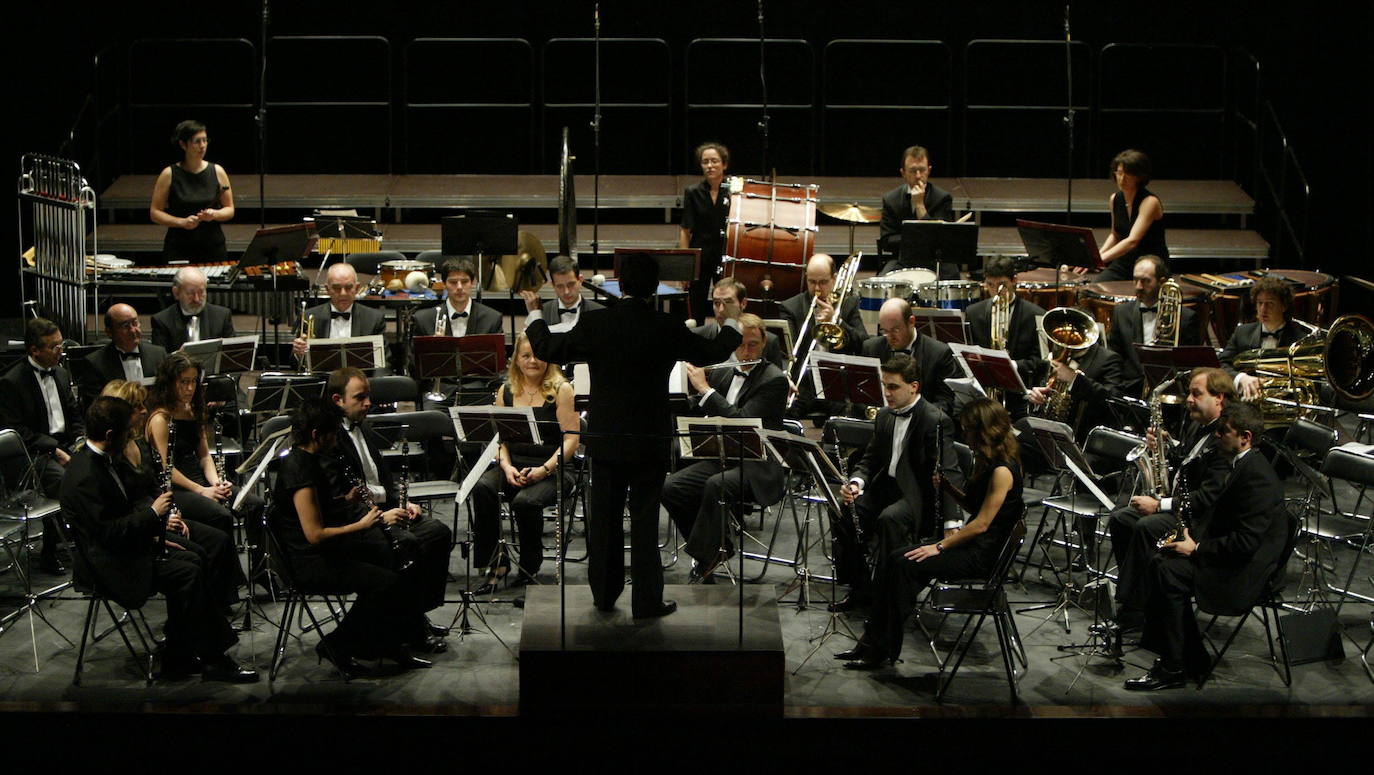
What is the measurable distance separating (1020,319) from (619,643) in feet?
13.0

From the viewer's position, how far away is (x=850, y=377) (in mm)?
7270

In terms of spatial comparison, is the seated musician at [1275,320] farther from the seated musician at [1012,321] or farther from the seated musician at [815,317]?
the seated musician at [815,317]

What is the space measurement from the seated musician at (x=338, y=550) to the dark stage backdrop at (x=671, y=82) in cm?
662

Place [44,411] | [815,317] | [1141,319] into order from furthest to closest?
[815,317] → [1141,319] → [44,411]

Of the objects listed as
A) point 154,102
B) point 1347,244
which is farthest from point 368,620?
point 1347,244

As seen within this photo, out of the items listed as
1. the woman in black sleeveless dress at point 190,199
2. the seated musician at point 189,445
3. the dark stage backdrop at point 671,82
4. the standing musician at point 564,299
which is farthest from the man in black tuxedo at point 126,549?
the dark stage backdrop at point 671,82

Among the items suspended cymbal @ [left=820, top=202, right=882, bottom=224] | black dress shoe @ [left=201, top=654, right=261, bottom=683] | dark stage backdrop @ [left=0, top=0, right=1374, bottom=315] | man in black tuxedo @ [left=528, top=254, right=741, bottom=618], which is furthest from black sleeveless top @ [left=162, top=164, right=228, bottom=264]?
man in black tuxedo @ [left=528, top=254, right=741, bottom=618]

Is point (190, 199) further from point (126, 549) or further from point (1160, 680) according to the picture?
point (1160, 680)

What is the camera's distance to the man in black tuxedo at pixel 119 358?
26.2 ft

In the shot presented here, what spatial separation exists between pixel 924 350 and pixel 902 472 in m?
1.44

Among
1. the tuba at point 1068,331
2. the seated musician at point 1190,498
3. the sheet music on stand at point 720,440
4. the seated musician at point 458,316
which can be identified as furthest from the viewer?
→ the seated musician at point 458,316

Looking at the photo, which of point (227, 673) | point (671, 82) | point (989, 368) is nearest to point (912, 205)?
point (671, 82)

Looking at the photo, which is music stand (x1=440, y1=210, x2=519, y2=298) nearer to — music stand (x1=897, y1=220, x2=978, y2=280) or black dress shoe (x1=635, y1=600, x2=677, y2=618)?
music stand (x1=897, y1=220, x2=978, y2=280)

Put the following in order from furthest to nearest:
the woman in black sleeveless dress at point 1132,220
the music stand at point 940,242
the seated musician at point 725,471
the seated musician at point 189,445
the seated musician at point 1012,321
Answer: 1. the woman in black sleeveless dress at point 1132,220
2. the music stand at point 940,242
3. the seated musician at point 1012,321
4. the seated musician at point 725,471
5. the seated musician at point 189,445
